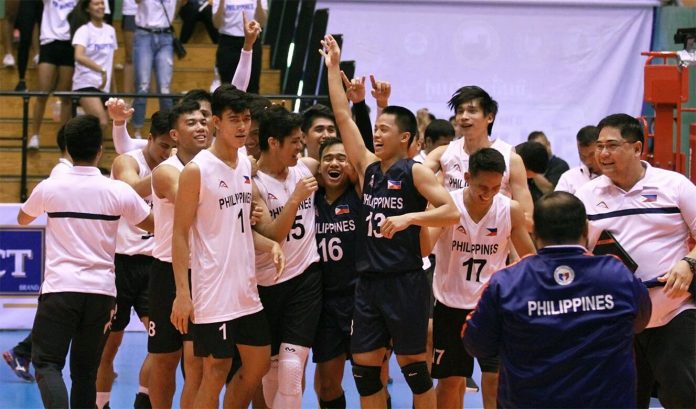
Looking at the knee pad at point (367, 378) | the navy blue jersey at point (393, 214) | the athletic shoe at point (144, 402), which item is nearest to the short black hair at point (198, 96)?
the navy blue jersey at point (393, 214)

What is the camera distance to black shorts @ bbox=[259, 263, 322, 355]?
248 inches

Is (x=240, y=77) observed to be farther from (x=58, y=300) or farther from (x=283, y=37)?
(x=283, y=37)

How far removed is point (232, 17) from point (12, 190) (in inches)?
136

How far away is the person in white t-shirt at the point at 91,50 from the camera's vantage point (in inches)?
493

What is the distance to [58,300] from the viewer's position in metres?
6.07

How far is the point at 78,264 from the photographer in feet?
20.2

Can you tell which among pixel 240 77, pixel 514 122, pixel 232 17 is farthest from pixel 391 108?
pixel 514 122

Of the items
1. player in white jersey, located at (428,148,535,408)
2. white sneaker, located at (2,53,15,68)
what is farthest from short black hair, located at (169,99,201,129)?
white sneaker, located at (2,53,15,68)

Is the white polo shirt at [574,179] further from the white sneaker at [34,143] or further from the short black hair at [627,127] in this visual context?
the white sneaker at [34,143]

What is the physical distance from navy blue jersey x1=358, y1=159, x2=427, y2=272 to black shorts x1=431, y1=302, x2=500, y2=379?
43cm

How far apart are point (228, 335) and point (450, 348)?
143cm

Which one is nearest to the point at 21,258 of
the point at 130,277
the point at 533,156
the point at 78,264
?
the point at 130,277

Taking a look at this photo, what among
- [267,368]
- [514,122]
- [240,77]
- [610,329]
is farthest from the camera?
[514,122]

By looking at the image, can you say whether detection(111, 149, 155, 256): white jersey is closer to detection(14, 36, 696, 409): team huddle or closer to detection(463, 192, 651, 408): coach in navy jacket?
detection(14, 36, 696, 409): team huddle
